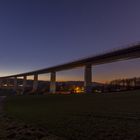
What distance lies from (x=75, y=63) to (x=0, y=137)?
61.5 m

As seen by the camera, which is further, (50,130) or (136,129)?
(50,130)

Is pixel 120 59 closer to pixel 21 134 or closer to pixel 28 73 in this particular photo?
pixel 21 134

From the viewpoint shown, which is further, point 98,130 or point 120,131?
point 98,130

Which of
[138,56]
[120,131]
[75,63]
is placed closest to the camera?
[120,131]

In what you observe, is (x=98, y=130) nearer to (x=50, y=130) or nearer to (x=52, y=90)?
(x=50, y=130)

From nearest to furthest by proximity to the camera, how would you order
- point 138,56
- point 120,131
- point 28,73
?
point 120,131, point 138,56, point 28,73

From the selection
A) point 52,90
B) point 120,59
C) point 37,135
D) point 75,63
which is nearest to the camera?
point 37,135

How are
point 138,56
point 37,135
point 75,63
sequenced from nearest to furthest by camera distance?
point 37,135, point 138,56, point 75,63

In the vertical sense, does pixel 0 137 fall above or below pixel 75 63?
below

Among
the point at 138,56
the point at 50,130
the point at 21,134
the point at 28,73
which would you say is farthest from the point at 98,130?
the point at 28,73

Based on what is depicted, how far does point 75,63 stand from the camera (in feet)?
246

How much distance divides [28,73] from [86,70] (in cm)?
5040

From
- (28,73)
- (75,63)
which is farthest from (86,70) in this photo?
(28,73)

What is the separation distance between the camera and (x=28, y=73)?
113 metres
